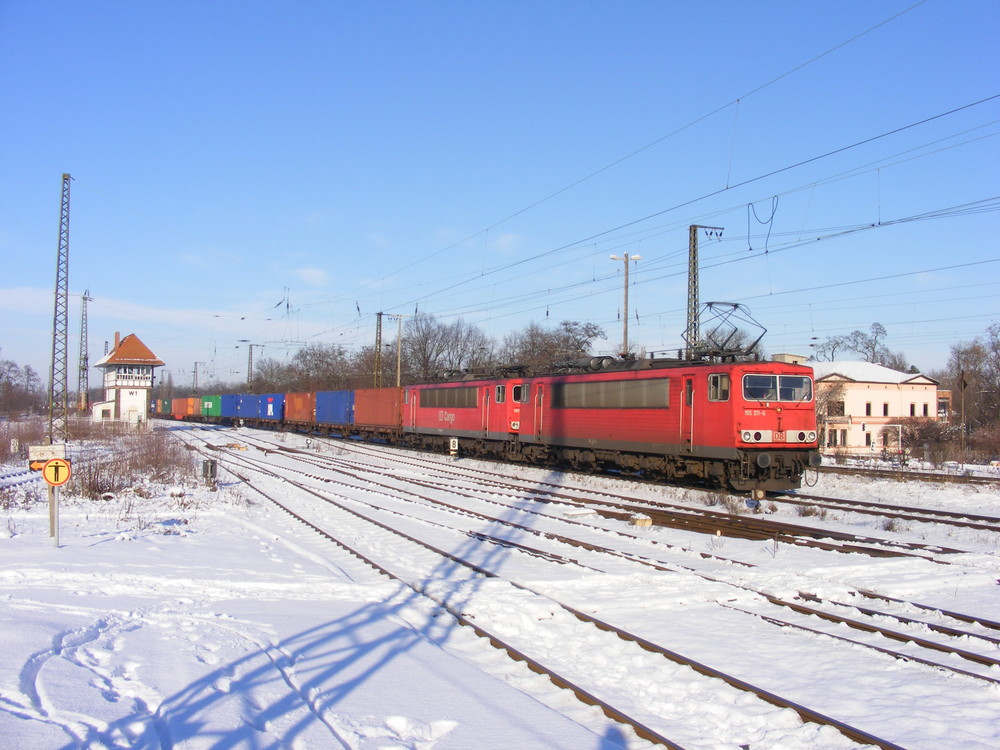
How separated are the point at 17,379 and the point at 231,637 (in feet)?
377

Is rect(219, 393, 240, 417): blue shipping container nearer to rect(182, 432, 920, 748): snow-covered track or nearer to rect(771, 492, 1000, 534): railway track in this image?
rect(771, 492, 1000, 534): railway track

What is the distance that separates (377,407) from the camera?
42000 millimetres

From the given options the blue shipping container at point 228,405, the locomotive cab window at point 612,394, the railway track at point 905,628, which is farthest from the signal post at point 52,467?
the blue shipping container at point 228,405

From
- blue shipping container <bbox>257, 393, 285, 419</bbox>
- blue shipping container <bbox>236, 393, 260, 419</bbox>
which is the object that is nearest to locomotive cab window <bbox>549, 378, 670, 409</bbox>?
blue shipping container <bbox>257, 393, 285, 419</bbox>

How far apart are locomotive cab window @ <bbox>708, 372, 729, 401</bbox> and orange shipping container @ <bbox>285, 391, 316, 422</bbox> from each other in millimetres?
38694

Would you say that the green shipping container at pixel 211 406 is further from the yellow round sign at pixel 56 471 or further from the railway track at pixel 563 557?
the yellow round sign at pixel 56 471

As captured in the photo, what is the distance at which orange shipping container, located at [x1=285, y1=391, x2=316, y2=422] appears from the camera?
5347 cm

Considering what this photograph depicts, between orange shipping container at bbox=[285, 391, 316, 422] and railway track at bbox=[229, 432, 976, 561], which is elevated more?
orange shipping container at bbox=[285, 391, 316, 422]

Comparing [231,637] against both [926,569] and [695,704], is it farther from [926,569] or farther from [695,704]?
[926,569]

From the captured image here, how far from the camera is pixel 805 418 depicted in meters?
18.5

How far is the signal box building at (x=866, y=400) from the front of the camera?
6406 centimetres

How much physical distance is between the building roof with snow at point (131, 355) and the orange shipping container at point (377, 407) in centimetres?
6041

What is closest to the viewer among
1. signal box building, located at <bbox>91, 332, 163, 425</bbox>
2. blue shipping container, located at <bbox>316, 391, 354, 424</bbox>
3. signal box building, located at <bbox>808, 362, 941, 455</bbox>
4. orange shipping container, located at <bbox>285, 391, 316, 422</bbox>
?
blue shipping container, located at <bbox>316, 391, 354, 424</bbox>

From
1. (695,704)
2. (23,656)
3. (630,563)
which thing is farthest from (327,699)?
(630,563)
